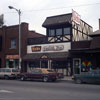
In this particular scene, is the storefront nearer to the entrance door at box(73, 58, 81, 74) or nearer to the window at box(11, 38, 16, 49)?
the entrance door at box(73, 58, 81, 74)

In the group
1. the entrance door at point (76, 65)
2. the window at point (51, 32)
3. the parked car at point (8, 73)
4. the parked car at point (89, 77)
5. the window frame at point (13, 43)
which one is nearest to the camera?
the parked car at point (89, 77)

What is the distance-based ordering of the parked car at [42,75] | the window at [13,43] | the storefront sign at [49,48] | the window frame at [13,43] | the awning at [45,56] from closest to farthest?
the parked car at [42,75], the awning at [45,56], the storefront sign at [49,48], the window frame at [13,43], the window at [13,43]

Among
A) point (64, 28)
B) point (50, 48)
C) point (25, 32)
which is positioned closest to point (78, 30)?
point (64, 28)

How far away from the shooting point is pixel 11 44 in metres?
33.4

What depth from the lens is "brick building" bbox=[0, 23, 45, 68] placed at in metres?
31.6

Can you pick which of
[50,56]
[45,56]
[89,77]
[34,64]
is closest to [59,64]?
[50,56]

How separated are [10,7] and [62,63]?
984cm

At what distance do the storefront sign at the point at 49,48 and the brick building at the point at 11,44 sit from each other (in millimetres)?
1396

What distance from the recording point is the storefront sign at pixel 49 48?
2730 centimetres

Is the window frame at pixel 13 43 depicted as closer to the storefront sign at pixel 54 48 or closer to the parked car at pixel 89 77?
the storefront sign at pixel 54 48

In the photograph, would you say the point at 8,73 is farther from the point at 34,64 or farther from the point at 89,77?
the point at 89,77

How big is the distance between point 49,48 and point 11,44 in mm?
7750

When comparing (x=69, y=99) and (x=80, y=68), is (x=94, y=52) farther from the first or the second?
(x=69, y=99)

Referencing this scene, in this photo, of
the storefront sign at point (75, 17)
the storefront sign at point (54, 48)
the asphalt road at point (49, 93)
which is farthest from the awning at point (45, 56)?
the asphalt road at point (49, 93)
